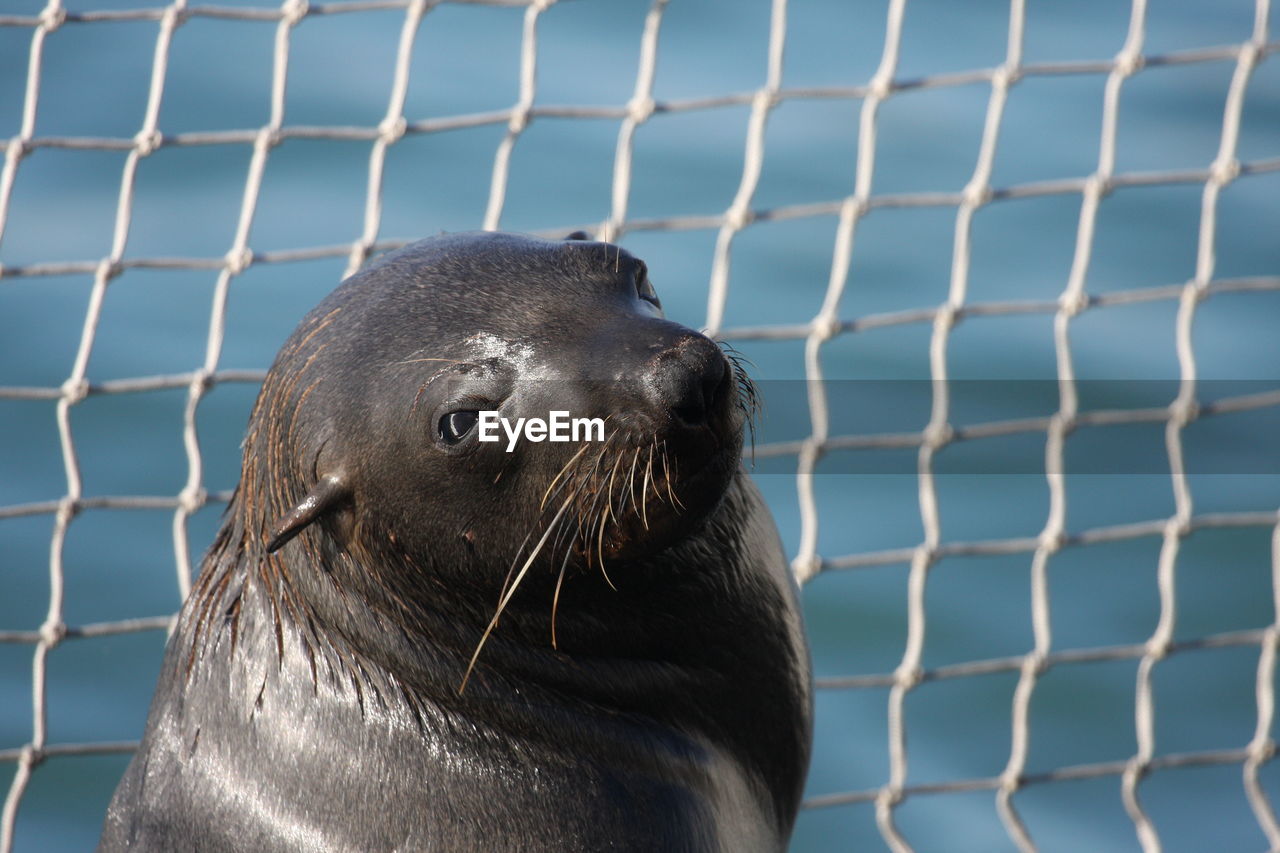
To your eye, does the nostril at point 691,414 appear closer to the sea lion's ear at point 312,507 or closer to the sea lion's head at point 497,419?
the sea lion's head at point 497,419

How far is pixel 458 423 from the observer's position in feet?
7.25

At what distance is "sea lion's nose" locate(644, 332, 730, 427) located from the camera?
2.12m

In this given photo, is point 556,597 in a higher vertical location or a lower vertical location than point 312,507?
lower

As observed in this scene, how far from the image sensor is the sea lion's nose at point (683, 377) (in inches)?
83.3

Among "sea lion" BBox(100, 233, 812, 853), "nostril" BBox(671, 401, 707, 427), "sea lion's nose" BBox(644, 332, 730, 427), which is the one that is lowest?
"sea lion" BBox(100, 233, 812, 853)

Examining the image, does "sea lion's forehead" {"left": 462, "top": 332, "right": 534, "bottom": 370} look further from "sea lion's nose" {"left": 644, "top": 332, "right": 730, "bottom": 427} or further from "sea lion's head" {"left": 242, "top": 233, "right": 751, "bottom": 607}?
"sea lion's nose" {"left": 644, "top": 332, "right": 730, "bottom": 427}

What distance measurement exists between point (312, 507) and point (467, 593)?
241 mm

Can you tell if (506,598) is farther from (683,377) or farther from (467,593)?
(683,377)

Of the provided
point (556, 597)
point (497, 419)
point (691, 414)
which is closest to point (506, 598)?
point (556, 597)

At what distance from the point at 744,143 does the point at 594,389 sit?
4.38m

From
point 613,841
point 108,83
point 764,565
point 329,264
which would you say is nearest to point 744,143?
point 329,264

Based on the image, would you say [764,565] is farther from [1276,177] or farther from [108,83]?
[108,83]

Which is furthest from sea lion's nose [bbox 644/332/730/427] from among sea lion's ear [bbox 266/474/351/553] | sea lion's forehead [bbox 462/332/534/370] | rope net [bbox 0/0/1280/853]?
rope net [bbox 0/0/1280/853]

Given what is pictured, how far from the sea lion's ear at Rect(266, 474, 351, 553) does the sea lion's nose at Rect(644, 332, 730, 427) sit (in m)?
0.44
